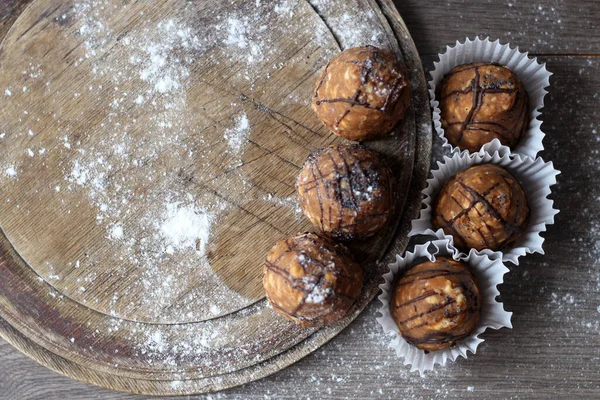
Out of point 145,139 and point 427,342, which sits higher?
point 145,139

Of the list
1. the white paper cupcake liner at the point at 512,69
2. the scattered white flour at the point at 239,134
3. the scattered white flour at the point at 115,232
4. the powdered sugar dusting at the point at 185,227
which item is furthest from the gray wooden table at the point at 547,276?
the scattered white flour at the point at 115,232

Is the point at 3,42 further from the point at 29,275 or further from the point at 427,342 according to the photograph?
the point at 427,342

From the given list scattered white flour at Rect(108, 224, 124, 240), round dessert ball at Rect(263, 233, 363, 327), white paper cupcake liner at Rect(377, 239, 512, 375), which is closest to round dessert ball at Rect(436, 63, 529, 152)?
white paper cupcake liner at Rect(377, 239, 512, 375)

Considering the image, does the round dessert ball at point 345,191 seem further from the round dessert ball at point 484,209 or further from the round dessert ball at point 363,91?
the round dessert ball at point 484,209

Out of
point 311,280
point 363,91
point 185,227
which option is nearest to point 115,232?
point 185,227

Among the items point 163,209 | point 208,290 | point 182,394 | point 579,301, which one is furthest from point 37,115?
point 579,301
